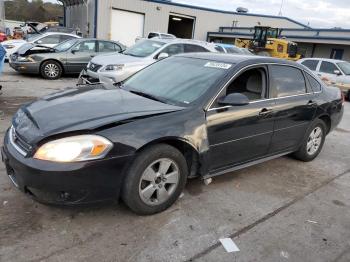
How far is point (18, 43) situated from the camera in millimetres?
13594

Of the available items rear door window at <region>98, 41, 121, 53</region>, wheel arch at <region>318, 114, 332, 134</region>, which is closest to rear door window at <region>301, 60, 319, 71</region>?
rear door window at <region>98, 41, 121, 53</region>

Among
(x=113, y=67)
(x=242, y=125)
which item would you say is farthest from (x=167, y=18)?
(x=242, y=125)

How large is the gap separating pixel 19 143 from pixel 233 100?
2151 millimetres

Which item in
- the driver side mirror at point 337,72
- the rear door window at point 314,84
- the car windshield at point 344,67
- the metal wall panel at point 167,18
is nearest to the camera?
the rear door window at point 314,84

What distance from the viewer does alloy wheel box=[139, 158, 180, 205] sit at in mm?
3264

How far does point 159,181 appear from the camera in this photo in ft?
11.1

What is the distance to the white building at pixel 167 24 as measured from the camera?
25.3 meters

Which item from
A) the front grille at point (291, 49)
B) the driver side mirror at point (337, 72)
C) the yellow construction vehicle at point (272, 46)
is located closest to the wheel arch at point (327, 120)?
the driver side mirror at point (337, 72)

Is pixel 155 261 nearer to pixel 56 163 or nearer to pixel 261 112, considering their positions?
pixel 56 163

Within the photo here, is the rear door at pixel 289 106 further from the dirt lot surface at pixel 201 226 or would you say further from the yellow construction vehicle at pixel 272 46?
the yellow construction vehicle at pixel 272 46

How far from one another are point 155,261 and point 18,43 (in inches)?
518

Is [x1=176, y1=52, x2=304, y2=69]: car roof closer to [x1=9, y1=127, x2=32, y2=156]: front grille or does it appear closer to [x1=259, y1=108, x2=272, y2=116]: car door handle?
[x1=259, y1=108, x2=272, y2=116]: car door handle

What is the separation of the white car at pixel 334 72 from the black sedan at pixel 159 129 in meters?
9.49

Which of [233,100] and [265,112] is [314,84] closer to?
[265,112]
